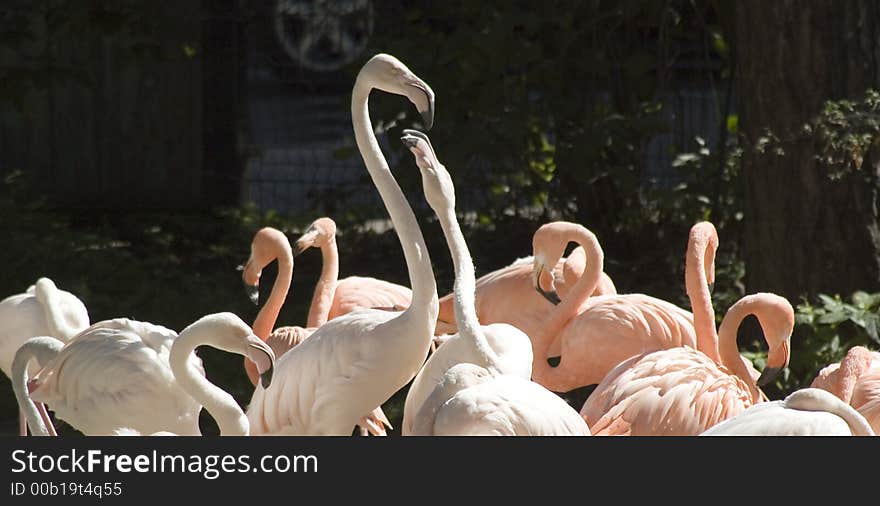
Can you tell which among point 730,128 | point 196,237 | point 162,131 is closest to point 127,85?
point 162,131

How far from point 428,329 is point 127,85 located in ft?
19.6

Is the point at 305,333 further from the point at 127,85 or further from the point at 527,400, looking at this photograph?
the point at 127,85

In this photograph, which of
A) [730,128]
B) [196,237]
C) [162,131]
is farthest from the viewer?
[162,131]

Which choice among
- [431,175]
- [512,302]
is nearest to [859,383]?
[431,175]

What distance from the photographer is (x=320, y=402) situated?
411cm

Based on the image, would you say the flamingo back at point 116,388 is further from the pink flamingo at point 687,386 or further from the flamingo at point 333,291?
the pink flamingo at point 687,386

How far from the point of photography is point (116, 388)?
4.06 meters

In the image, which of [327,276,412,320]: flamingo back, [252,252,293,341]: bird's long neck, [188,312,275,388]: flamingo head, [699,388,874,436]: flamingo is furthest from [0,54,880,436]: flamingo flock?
[327,276,412,320]: flamingo back

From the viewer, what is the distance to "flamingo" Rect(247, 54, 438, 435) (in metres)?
4.05

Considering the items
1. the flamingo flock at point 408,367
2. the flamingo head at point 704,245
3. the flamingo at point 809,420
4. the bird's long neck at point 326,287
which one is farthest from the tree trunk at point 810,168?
the flamingo at point 809,420

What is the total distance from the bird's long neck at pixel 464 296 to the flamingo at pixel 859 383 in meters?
0.96

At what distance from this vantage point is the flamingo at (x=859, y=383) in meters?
3.81
